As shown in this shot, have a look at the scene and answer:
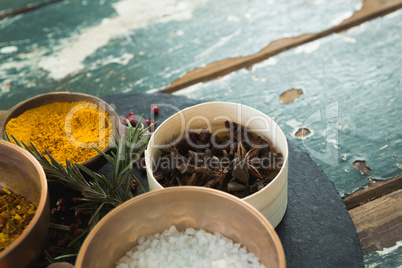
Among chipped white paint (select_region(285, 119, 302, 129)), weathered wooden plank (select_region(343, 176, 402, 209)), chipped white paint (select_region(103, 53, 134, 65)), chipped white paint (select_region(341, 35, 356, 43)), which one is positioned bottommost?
weathered wooden plank (select_region(343, 176, 402, 209))

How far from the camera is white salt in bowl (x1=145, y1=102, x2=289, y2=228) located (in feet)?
2.84

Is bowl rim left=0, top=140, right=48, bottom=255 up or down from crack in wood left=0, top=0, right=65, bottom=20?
down

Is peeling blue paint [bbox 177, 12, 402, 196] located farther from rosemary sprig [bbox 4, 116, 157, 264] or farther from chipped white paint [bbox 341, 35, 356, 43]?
rosemary sprig [bbox 4, 116, 157, 264]

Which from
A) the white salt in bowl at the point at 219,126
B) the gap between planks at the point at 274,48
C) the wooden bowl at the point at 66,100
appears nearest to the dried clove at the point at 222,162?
the white salt in bowl at the point at 219,126

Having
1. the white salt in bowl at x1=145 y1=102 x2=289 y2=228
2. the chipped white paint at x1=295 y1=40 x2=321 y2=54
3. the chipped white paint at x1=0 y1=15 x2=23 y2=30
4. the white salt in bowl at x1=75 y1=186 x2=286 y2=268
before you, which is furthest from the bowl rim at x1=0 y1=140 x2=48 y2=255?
the chipped white paint at x1=0 y1=15 x2=23 y2=30

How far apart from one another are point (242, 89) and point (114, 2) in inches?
33.5

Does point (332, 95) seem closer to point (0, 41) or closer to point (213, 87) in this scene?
point (213, 87)

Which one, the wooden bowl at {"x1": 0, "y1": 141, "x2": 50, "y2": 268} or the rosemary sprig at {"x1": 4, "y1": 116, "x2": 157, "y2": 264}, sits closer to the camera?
the wooden bowl at {"x1": 0, "y1": 141, "x2": 50, "y2": 268}

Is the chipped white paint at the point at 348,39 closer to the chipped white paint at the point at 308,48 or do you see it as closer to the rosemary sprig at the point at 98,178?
the chipped white paint at the point at 308,48

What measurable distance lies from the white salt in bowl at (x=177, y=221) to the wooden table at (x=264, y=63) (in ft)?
1.18

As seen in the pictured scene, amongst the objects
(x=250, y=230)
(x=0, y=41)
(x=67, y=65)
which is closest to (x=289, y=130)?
(x=250, y=230)

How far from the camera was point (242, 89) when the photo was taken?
4.57 feet

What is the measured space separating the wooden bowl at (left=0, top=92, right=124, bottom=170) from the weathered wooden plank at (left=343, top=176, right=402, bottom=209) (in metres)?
0.58

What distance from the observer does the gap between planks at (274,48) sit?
1.45m
